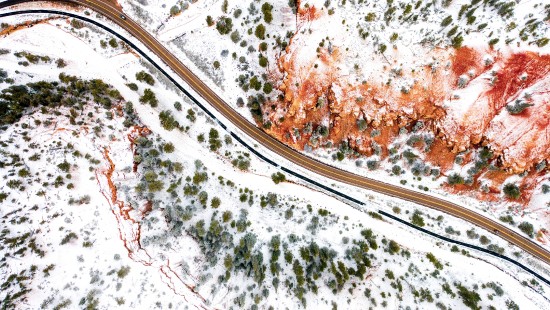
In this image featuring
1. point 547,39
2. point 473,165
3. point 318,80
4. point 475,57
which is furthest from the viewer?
point 473,165

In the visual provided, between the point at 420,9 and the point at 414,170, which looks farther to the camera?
the point at 414,170

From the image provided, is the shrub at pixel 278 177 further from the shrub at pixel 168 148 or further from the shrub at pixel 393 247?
the shrub at pixel 393 247

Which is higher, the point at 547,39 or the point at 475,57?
the point at 547,39

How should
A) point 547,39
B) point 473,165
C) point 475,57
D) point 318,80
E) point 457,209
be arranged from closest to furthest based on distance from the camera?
point 547,39, point 475,57, point 318,80, point 473,165, point 457,209

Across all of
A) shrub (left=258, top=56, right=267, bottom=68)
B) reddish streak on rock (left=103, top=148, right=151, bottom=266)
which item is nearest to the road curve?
shrub (left=258, top=56, right=267, bottom=68)

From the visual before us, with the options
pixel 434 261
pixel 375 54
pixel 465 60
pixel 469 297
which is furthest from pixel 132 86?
pixel 469 297

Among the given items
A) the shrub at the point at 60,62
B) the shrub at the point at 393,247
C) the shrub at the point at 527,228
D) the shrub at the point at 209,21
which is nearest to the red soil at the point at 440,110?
the shrub at the point at 527,228

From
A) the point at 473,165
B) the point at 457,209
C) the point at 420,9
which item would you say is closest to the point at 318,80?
the point at 420,9

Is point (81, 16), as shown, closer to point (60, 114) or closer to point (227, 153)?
point (60, 114)
